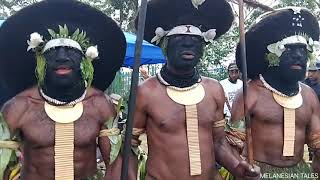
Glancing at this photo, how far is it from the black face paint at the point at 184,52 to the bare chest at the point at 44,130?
79 cm

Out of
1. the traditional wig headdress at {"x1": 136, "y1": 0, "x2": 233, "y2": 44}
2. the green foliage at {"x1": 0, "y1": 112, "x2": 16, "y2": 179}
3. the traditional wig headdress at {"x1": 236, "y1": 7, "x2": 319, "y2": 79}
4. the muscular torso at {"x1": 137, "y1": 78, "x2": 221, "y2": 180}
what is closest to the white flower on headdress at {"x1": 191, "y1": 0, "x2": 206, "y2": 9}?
the traditional wig headdress at {"x1": 136, "y1": 0, "x2": 233, "y2": 44}

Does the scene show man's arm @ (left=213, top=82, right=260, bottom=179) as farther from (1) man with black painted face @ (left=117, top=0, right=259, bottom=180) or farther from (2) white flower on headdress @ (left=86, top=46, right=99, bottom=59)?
(2) white flower on headdress @ (left=86, top=46, right=99, bottom=59)

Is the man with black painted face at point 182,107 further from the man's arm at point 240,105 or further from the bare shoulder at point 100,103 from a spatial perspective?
the man's arm at point 240,105

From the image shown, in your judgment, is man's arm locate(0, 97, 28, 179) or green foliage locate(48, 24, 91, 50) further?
green foliage locate(48, 24, 91, 50)

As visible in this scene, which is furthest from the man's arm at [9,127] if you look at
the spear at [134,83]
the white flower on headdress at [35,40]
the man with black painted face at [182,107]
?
the man with black painted face at [182,107]

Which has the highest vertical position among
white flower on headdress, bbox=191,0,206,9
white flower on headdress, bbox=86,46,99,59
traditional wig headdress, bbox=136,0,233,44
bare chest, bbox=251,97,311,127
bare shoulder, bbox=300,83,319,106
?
white flower on headdress, bbox=191,0,206,9

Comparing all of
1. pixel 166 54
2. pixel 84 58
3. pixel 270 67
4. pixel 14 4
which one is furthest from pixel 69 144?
pixel 14 4

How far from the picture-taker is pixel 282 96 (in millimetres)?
4953

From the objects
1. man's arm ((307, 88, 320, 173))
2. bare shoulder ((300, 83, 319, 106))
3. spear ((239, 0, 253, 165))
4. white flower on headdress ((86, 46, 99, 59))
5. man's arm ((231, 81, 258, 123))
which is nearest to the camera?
white flower on headdress ((86, 46, 99, 59))

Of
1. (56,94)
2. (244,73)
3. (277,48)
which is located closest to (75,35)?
(56,94)

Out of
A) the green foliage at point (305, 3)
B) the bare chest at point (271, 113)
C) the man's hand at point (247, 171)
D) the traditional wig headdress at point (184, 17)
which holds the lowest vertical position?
the man's hand at point (247, 171)

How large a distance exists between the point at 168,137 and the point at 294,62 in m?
1.41

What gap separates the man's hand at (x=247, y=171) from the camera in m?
4.28

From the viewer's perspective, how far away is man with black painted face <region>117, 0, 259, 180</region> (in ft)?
13.8
